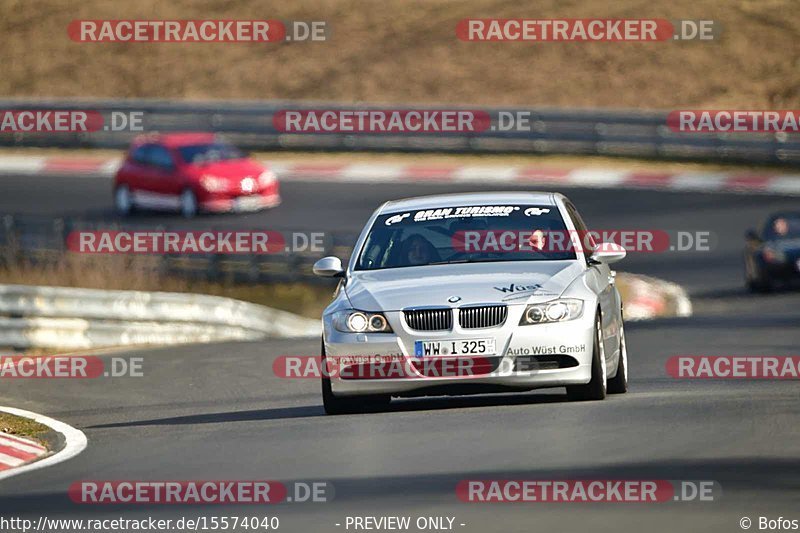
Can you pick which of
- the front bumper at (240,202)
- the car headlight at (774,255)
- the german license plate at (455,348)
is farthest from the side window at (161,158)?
the german license plate at (455,348)

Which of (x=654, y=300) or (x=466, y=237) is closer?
(x=466, y=237)

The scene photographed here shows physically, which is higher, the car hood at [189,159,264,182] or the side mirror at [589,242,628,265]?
the car hood at [189,159,264,182]

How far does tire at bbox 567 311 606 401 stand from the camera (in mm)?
11867

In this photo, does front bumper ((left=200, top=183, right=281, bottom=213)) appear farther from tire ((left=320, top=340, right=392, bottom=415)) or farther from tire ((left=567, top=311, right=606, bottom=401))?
tire ((left=567, top=311, right=606, bottom=401))

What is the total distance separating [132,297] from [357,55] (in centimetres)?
2950

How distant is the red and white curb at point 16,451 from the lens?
36.9ft

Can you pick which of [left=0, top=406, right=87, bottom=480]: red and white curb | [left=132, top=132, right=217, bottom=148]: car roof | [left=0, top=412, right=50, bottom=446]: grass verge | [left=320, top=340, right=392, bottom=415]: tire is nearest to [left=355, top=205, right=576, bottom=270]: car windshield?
[left=320, top=340, right=392, bottom=415]: tire

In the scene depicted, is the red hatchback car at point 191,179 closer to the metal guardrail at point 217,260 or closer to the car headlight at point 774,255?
the metal guardrail at point 217,260

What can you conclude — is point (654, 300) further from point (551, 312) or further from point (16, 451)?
point (16, 451)

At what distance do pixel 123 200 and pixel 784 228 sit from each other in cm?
1422

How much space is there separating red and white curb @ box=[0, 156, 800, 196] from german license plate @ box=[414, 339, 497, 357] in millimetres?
23607

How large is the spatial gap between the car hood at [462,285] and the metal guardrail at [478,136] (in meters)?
25.6

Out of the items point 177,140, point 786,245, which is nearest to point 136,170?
point 177,140

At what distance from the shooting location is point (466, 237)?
12.8 metres
